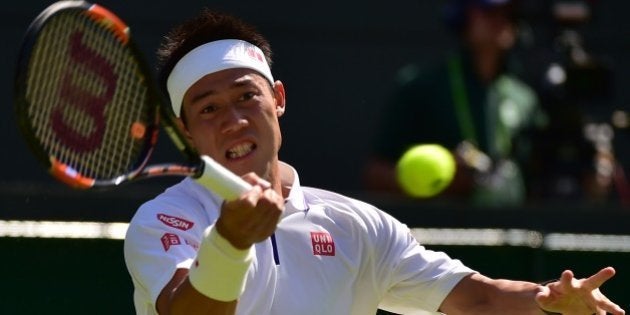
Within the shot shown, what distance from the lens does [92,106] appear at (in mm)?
3707

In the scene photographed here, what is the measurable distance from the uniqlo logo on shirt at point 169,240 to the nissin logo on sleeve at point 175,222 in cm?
4

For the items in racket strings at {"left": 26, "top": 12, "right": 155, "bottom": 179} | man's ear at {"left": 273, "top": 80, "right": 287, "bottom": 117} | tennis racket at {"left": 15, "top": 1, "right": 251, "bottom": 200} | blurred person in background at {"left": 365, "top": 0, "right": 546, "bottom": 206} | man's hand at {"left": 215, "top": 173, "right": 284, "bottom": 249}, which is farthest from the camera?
blurred person in background at {"left": 365, "top": 0, "right": 546, "bottom": 206}

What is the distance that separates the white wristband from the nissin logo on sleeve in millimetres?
395

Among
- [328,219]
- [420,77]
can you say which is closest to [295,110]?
[420,77]

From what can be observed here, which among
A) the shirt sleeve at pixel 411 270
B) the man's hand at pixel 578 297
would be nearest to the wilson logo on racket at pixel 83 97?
the shirt sleeve at pixel 411 270

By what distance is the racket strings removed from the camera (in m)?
3.43

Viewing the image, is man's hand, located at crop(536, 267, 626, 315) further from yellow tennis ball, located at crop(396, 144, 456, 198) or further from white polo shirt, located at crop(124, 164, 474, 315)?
yellow tennis ball, located at crop(396, 144, 456, 198)

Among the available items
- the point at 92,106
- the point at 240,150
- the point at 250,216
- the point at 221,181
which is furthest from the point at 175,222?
the point at 250,216

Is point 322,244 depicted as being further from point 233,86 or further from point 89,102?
point 89,102

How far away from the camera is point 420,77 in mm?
6730

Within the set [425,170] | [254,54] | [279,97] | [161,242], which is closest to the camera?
[161,242]

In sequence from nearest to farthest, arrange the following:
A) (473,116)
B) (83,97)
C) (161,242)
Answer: (161,242) → (83,97) → (473,116)

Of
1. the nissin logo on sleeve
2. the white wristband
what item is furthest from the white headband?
the white wristband

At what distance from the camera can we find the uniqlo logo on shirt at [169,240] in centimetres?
354
